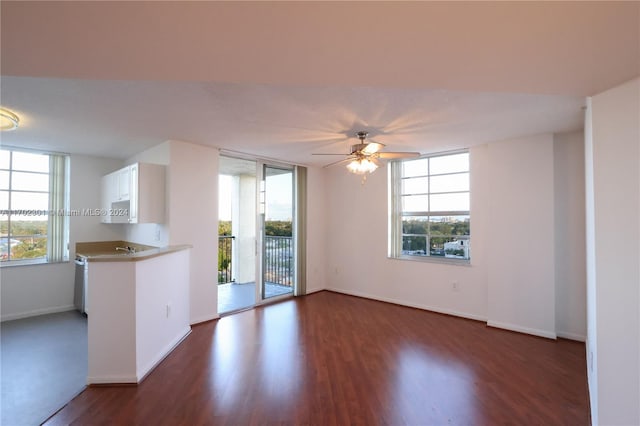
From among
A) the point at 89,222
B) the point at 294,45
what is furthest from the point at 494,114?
the point at 89,222

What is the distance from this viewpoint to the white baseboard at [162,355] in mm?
2496

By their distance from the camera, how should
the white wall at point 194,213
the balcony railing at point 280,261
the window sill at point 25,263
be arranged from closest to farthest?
the white wall at point 194,213
the window sill at point 25,263
the balcony railing at point 280,261

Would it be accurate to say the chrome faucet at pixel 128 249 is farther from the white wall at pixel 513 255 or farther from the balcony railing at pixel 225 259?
the white wall at pixel 513 255

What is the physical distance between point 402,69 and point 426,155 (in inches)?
130

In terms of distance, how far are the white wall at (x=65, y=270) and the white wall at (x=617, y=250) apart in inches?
244

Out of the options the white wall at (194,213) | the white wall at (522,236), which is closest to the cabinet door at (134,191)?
the white wall at (194,213)

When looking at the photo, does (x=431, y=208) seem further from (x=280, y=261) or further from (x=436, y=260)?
(x=280, y=261)

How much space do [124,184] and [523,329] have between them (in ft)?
18.5

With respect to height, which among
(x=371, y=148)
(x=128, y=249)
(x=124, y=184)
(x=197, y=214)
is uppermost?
(x=371, y=148)

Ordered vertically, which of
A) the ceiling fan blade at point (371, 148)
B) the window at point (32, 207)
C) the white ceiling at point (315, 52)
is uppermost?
the white ceiling at point (315, 52)

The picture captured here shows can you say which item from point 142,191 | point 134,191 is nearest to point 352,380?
point 142,191

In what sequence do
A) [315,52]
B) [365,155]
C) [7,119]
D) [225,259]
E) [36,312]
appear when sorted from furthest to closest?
[225,259]
[36,312]
[365,155]
[7,119]
[315,52]

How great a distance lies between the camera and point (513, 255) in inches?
143

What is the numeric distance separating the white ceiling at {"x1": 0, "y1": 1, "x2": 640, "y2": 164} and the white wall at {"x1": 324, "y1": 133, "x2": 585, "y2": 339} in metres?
1.21
